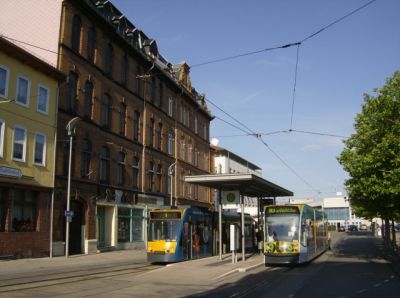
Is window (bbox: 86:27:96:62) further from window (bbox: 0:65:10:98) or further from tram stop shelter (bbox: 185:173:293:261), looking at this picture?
tram stop shelter (bbox: 185:173:293:261)

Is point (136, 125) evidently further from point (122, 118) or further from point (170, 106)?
point (170, 106)

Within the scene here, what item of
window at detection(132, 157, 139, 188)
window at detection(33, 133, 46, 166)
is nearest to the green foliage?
window at detection(33, 133, 46, 166)

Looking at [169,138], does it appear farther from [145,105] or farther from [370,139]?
[370,139]

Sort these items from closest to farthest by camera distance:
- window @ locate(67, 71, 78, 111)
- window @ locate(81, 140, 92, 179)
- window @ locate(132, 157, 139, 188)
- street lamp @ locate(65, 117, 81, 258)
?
street lamp @ locate(65, 117, 81, 258)
window @ locate(67, 71, 78, 111)
window @ locate(81, 140, 92, 179)
window @ locate(132, 157, 139, 188)

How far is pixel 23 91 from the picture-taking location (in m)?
28.3

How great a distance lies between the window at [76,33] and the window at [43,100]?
4.57 m

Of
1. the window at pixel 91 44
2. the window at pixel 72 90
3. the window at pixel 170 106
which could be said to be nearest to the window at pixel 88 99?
the window at pixel 72 90

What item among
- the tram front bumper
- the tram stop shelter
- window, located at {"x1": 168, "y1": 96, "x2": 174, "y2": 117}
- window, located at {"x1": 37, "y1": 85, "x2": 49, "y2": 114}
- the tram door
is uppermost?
window, located at {"x1": 168, "y1": 96, "x2": 174, "y2": 117}

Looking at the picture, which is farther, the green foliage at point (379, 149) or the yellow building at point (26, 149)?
the yellow building at point (26, 149)

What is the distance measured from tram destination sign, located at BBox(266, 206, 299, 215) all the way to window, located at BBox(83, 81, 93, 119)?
632 inches

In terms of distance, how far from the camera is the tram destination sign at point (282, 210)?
78.7 feet

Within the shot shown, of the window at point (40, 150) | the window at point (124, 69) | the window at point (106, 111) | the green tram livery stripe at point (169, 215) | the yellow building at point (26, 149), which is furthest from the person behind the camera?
the window at point (124, 69)

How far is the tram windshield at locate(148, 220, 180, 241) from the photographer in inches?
990

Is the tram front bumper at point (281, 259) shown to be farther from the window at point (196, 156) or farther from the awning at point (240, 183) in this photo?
the window at point (196, 156)
